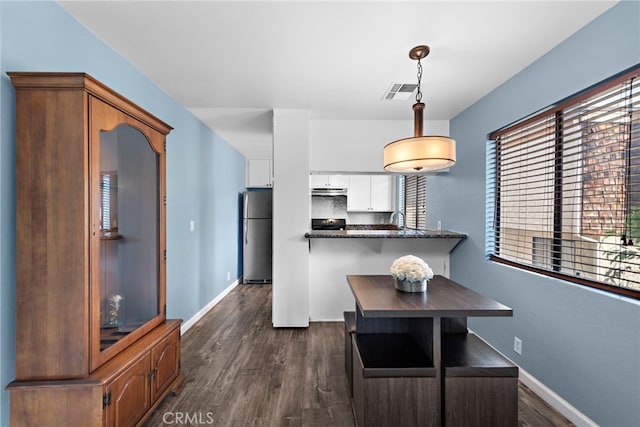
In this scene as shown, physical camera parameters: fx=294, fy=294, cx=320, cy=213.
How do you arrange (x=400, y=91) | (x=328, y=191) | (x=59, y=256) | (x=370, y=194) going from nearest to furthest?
(x=59, y=256), (x=400, y=91), (x=328, y=191), (x=370, y=194)

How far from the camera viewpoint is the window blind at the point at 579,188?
1607 mm

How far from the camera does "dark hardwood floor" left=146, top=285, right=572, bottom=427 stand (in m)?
1.91

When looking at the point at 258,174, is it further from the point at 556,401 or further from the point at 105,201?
the point at 556,401

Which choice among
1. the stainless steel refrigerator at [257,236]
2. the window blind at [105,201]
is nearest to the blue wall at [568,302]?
the window blind at [105,201]

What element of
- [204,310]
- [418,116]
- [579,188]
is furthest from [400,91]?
[204,310]

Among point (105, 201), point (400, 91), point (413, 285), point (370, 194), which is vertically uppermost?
point (400, 91)

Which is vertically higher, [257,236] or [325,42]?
[325,42]

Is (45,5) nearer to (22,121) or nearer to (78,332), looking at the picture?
(22,121)

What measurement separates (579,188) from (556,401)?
143cm

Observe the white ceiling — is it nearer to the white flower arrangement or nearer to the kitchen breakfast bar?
the white flower arrangement

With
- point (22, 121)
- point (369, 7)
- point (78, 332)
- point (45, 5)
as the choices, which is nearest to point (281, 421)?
point (78, 332)

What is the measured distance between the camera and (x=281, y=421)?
1.88m

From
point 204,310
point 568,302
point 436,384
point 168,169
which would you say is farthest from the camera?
point 204,310

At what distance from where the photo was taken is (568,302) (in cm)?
191
